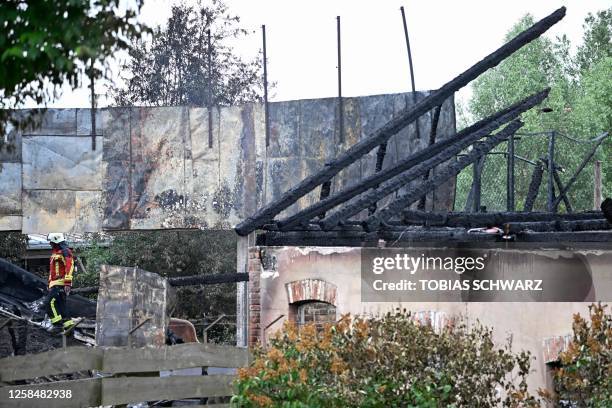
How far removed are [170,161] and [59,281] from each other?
460 centimetres

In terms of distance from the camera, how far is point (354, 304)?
47.9 feet

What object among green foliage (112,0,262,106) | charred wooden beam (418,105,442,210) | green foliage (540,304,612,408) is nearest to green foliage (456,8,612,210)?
green foliage (112,0,262,106)

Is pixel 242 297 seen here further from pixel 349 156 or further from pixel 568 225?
pixel 568 225

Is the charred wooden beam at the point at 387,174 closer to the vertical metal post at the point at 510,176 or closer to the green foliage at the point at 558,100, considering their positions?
the vertical metal post at the point at 510,176

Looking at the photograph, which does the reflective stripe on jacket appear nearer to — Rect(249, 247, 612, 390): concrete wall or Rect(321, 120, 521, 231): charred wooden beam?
Rect(249, 247, 612, 390): concrete wall

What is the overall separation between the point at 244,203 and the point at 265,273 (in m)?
6.83

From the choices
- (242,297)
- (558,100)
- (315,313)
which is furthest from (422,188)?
(558,100)

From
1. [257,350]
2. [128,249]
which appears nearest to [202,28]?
[128,249]

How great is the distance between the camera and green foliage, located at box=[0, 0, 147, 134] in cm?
709

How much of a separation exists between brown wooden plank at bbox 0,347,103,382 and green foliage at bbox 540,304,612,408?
20.4 ft

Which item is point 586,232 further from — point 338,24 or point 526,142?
point 526,142

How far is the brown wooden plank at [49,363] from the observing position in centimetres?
1362

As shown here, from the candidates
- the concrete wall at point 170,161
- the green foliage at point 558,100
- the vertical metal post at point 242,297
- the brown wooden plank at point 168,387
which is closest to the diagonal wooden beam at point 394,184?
the brown wooden plank at point 168,387

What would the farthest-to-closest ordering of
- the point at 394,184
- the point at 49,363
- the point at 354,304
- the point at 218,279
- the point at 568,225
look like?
the point at 218,279
the point at 568,225
the point at 394,184
the point at 354,304
the point at 49,363
